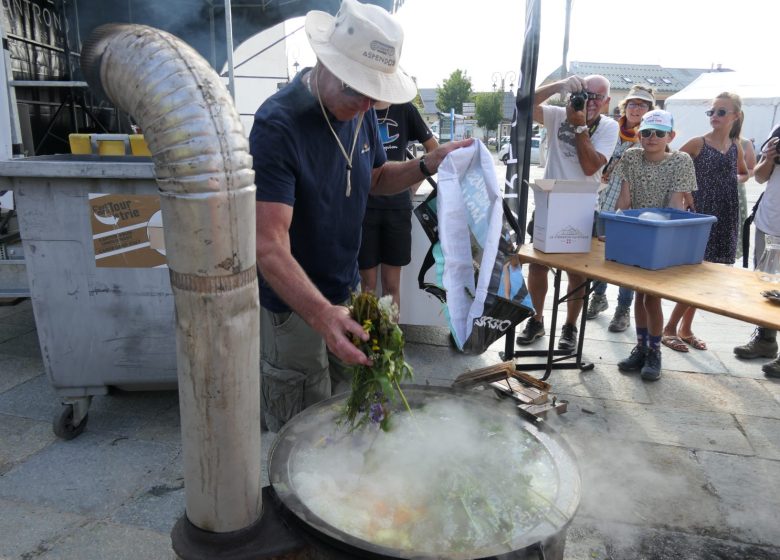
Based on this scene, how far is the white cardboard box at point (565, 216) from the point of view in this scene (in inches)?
150

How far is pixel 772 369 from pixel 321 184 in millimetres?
4111

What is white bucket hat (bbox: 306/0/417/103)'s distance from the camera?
1.80 m

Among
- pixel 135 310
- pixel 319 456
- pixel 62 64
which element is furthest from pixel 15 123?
pixel 319 456

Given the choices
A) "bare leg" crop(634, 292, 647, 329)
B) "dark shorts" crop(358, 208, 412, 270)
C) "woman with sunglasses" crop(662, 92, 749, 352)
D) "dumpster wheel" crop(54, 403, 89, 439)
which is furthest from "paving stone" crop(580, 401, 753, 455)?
"dumpster wheel" crop(54, 403, 89, 439)

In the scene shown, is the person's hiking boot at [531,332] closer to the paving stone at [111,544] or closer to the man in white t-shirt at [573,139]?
the man in white t-shirt at [573,139]

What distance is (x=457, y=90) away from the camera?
55.8m

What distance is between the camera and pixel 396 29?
1851 mm

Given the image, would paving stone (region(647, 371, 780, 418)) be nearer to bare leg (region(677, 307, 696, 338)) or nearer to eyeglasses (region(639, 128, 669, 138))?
bare leg (region(677, 307, 696, 338))

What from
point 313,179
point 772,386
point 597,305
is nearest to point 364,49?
point 313,179

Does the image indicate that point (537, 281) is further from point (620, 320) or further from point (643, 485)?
point (643, 485)

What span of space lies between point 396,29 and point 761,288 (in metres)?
2.67

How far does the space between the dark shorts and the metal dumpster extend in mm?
1619

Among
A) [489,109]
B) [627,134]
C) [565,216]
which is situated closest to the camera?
[565,216]

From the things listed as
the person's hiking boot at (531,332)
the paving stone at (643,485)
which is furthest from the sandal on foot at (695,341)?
the paving stone at (643,485)
